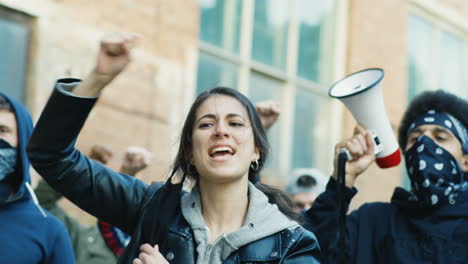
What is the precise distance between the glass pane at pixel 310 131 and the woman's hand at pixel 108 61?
22.4ft

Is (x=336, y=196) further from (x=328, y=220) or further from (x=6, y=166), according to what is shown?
(x=6, y=166)

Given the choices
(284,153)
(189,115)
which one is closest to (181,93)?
(284,153)

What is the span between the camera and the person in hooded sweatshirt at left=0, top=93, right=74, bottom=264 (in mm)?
3818

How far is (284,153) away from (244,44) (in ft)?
4.42

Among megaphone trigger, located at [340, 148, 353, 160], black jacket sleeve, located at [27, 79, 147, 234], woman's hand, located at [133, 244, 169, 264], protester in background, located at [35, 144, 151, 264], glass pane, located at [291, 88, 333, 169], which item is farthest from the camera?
glass pane, located at [291, 88, 333, 169]

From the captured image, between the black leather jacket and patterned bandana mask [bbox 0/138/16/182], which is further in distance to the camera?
patterned bandana mask [bbox 0/138/16/182]

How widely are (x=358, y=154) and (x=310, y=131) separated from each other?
618 centimetres

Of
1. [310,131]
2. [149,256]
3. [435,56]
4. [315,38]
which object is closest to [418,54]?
[435,56]

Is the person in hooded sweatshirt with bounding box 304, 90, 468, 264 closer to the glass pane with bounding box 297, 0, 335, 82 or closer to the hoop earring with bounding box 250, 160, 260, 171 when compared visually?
the hoop earring with bounding box 250, 160, 260, 171

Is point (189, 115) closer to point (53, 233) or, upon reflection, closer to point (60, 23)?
point (53, 233)

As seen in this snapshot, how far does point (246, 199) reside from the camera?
323 cm

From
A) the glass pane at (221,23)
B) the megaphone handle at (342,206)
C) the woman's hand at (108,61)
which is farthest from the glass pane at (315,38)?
the woman's hand at (108,61)

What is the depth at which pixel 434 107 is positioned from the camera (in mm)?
4535

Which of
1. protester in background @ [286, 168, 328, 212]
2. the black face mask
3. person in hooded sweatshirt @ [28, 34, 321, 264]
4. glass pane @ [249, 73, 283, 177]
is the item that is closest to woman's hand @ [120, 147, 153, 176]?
the black face mask
